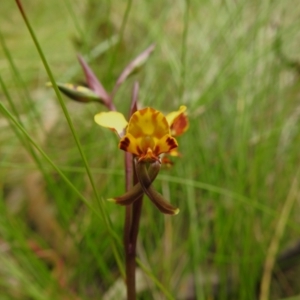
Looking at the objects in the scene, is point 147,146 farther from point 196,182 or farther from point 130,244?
point 196,182

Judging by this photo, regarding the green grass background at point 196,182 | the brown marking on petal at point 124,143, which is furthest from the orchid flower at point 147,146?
Result: the green grass background at point 196,182

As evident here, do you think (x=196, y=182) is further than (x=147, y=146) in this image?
Yes

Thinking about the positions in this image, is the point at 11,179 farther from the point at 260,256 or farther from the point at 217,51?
the point at 260,256

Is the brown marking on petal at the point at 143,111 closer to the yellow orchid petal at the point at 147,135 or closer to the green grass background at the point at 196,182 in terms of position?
the yellow orchid petal at the point at 147,135

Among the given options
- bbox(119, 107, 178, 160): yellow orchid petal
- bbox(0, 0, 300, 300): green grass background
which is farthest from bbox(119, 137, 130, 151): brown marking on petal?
bbox(0, 0, 300, 300): green grass background

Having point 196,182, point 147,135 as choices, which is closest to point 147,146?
point 147,135

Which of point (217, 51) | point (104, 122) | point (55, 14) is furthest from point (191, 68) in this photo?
point (55, 14)
